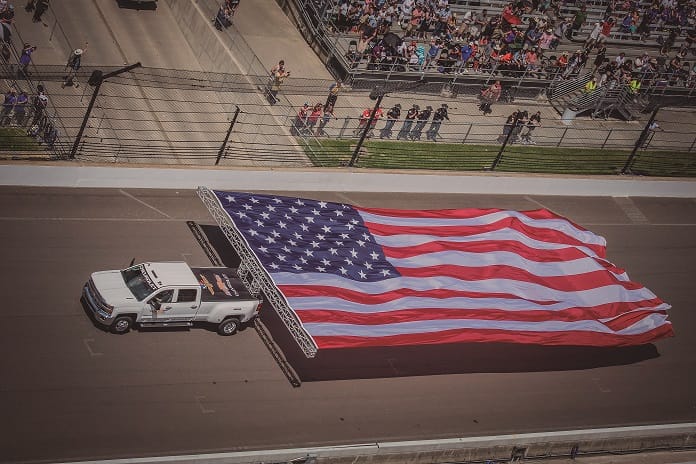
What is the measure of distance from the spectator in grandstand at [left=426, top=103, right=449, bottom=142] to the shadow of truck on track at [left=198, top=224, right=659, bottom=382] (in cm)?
1000

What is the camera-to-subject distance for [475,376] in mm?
→ 22359

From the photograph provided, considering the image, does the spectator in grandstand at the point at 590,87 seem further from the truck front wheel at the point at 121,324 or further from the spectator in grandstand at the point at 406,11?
the truck front wheel at the point at 121,324

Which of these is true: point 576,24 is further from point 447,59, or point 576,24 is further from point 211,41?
point 211,41

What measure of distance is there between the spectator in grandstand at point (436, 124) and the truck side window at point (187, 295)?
13.6 metres

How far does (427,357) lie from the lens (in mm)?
22469

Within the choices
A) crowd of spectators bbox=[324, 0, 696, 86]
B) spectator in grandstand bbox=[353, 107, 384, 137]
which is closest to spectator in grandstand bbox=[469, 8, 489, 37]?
crowd of spectators bbox=[324, 0, 696, 86]

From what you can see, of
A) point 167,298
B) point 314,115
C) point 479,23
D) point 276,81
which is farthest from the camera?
point 479,23

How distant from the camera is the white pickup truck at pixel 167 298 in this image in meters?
19.8

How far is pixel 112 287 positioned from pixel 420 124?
14.5 meters

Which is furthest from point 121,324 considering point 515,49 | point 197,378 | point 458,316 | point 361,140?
point 515,49

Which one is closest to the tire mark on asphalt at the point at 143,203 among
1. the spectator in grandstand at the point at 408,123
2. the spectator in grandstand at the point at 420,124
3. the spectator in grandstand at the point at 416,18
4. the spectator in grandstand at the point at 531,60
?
the spectator in grandstand at the point at 408,123

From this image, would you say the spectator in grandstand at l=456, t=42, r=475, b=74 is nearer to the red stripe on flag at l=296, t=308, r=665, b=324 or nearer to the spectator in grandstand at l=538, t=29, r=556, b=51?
the spectator in grandstand at l=538, t=29, r=556, b=51

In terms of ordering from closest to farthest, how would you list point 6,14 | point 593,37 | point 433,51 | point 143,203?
point 143,203, point 6,14, point 433,51, point 593,37

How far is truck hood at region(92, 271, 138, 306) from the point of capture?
64.6 feet
